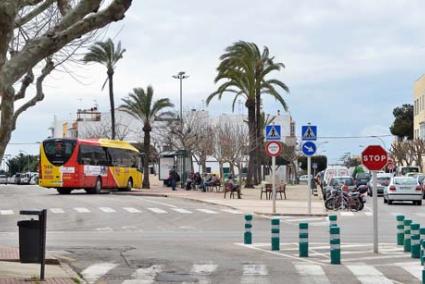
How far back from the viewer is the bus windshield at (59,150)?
148 ft

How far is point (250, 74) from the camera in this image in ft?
182

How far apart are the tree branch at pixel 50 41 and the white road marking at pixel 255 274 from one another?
479 centimetres

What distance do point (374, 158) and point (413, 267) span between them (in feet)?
13.5

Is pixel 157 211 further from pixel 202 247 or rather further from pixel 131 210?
pixel 202 247

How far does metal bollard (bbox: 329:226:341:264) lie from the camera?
14367mm

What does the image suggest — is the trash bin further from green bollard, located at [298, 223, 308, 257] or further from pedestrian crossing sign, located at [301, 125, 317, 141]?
pedestrian crossing sign, located at [301, 125, 317, 141]

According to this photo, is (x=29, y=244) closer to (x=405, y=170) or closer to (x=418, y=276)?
(x=418, y=276)

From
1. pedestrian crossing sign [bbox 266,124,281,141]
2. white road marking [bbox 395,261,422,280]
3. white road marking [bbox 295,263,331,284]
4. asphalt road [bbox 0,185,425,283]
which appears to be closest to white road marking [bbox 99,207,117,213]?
asphalt road [bbox 0,185,425,283]

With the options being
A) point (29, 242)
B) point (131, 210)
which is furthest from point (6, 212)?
Result: point (29, 242)

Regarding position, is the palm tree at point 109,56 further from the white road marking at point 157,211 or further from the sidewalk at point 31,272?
the sidewalk at point 31,272

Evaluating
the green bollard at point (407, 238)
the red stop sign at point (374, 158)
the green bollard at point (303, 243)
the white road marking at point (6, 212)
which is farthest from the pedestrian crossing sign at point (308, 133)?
the green bollard at point (303, 243)

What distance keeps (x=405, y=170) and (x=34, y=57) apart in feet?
219

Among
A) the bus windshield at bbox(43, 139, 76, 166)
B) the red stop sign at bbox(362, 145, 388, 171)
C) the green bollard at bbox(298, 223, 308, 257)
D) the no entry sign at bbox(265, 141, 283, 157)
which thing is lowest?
the green bollard at bbox(298, 223, 308, 257)

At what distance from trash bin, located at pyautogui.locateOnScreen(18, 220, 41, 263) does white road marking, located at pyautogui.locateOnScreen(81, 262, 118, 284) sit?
41.1 inches
